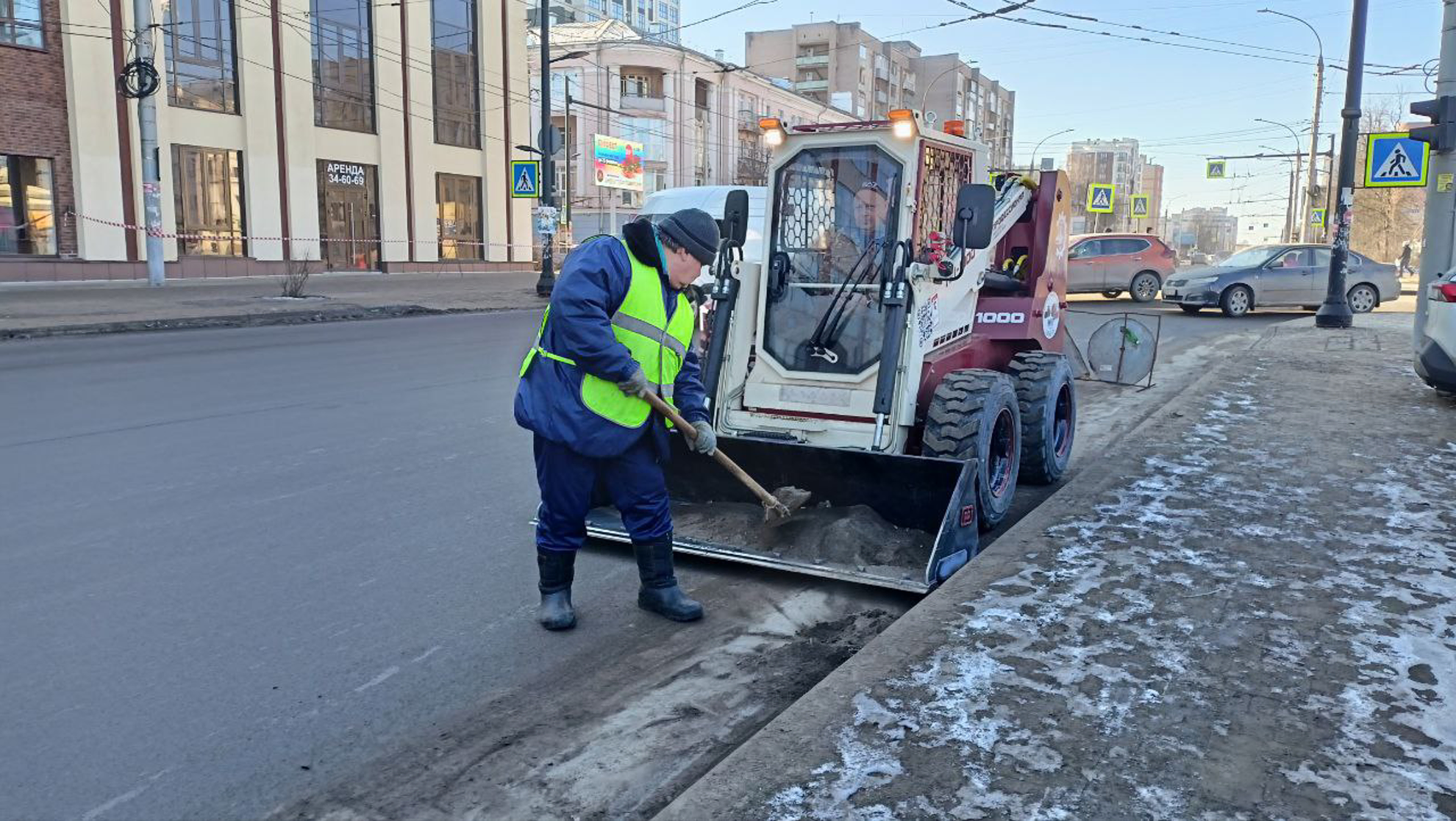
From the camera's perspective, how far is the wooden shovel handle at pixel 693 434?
4.25 m

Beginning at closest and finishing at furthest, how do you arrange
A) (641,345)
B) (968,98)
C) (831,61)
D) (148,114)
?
(641,345) < (148,114) < (831,61) < (968,98)

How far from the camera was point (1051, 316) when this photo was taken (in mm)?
7621

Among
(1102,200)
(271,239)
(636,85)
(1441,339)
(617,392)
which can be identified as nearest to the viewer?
(617,392)

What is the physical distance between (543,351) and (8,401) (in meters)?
7.24

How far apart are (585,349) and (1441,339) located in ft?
27.7

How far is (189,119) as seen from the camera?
26125mm

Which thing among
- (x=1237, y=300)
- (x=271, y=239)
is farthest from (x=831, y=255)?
(x=271, y=239)

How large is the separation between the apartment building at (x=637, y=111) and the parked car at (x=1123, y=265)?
30665 millimetres

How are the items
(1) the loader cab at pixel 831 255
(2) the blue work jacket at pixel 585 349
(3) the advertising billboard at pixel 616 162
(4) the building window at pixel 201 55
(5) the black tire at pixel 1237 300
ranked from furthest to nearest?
(3) the advertising billboard at pixel 616 162, (4) the building window at pixel 201 55, (5) the black tire at pixel 1237 300, (1) the loader cab at pixel 831 255, (2) the blue work jacket at pixel 585 349

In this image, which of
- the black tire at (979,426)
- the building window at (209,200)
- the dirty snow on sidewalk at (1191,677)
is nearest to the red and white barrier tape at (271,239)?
the building window at (209,200)

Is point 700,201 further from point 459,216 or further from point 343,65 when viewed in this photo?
point 459,216

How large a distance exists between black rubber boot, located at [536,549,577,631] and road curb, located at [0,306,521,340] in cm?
1316

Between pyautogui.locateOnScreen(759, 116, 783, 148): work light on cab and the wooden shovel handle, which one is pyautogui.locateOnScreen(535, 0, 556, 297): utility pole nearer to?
pyautogui.locateOnScreen(759, 116, 783, 148): work light on cab

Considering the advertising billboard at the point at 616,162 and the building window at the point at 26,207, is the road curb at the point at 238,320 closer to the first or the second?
the building window at the point at 26,207
